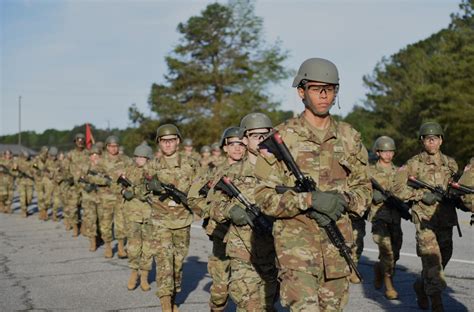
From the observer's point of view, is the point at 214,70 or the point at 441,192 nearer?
the point at 441,192

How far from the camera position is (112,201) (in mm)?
14367

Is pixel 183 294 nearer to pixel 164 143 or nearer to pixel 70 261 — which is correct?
A: pixel 164 143

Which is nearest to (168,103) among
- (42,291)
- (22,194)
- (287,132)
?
(22,194)

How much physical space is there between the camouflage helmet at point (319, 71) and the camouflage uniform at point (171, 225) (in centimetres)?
398

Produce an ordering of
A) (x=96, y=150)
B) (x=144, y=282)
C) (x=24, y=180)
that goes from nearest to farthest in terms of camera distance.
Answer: (x=144, y=282) → (x=96, y=150) → (x=24, y=180)

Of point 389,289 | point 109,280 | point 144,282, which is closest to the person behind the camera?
point 389,289

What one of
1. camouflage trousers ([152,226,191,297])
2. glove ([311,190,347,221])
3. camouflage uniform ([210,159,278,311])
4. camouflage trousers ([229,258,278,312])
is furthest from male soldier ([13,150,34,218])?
glove ([311,190,347,221])

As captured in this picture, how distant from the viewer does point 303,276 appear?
4.86 metres

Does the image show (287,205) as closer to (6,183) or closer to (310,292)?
(310,292)

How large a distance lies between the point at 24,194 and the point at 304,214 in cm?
2046

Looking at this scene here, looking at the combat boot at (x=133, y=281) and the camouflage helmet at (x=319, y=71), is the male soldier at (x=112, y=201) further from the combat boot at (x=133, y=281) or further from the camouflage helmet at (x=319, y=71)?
the camouflage helmet at (x=319, y=71)

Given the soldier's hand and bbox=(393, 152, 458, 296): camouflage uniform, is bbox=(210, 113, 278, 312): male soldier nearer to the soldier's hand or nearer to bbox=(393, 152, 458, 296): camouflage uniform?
bbox=(393, 152, 458, 296): camouflage uniform

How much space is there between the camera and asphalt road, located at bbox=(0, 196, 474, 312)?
8859mm

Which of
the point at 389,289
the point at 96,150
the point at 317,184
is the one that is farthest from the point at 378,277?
the point at 96,150
